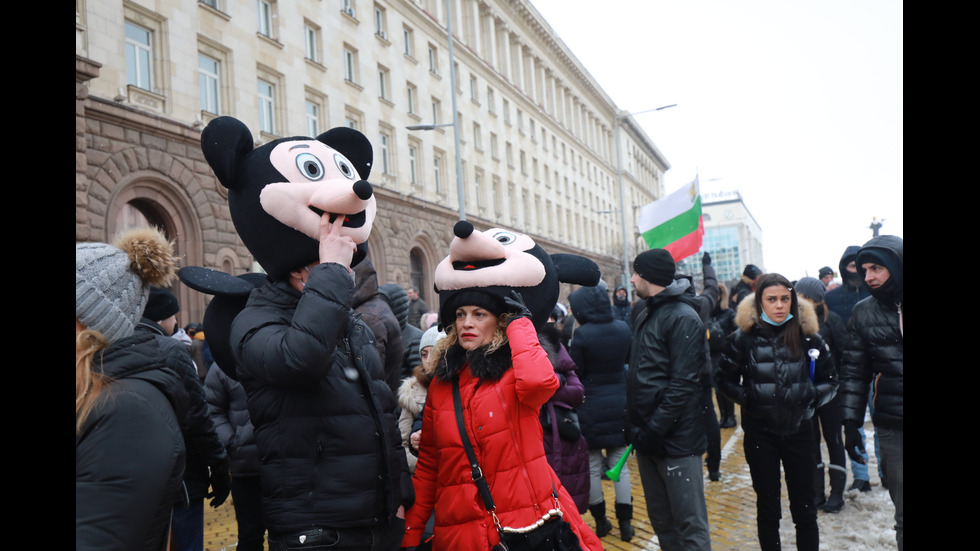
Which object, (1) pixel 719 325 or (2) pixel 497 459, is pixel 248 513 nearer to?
(2) pixel 497 459

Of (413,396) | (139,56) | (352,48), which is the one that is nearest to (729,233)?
(352,48)

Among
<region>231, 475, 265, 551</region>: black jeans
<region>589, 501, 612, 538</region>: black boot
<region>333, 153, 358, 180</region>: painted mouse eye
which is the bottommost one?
<region>589, 501, 612, 538</region>: black boot

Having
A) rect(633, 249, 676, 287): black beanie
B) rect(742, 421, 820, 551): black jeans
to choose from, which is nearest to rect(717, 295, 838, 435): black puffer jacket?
rect(742, 421, 820, 551): black jeans

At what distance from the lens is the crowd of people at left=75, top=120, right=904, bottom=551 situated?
1888 millimetres

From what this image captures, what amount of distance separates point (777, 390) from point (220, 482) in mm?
3323

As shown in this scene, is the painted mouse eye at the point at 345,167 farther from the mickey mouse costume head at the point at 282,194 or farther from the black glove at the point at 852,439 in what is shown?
the black glove at the point at 852,439

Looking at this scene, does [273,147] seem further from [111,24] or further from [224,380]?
[111,24]

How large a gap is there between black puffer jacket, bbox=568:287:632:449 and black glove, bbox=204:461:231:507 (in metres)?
2.96

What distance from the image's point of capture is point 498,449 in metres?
2.79

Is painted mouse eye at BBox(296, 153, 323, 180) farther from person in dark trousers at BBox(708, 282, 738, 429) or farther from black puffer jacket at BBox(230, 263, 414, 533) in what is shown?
person in dark trousers at BBox(708, 282, 738, 429)

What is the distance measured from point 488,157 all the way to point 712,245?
11523cm

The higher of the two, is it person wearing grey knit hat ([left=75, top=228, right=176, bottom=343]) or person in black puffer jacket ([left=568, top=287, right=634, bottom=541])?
person wearing grey knit hat ([left=75, top=228, right=176, bottom=343])
